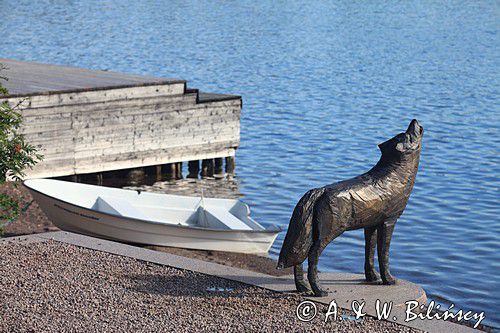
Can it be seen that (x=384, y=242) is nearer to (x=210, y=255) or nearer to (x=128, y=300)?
(x=128, y=300)

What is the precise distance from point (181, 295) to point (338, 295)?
189 cm

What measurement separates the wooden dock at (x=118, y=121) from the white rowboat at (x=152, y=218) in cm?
270

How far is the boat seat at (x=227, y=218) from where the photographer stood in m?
16.8

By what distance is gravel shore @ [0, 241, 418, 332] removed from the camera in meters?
10.3

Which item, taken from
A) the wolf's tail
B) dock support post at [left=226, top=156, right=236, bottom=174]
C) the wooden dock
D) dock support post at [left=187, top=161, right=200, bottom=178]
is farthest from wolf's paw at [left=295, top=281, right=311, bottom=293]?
dock support post at [left=187, top=161, right=200, bottom=178]

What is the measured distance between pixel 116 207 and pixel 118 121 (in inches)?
190

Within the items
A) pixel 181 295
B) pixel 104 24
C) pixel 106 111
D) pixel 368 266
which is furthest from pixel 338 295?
pixel 104 24

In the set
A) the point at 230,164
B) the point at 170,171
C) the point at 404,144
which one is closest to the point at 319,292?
the point at 404,144

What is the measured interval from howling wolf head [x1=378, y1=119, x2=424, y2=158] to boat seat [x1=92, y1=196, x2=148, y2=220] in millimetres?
6141

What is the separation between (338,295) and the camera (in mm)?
11469

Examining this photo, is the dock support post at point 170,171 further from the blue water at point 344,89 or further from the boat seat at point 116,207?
the boat seat at point 116,207

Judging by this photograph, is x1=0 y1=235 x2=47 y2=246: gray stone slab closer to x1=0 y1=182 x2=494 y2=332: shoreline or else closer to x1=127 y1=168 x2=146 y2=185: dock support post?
x1=0 y1=182 x2=494 y2=332: shoreline

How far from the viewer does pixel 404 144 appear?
1193cm

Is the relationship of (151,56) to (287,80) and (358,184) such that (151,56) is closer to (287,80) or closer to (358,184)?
(287,80)
